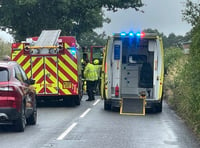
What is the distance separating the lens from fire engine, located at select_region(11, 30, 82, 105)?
68.0ft

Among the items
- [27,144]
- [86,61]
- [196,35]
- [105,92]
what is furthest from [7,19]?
[27,144]

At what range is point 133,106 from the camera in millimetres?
18812

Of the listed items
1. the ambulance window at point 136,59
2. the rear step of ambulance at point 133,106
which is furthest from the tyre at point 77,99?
the rear step of ambulance at point 133,106

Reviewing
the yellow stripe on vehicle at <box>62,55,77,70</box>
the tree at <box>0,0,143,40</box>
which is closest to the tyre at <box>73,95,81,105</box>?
the yellow stripe on vehicle at <box>62,55,77,70</box>

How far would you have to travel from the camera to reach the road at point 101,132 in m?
11.4

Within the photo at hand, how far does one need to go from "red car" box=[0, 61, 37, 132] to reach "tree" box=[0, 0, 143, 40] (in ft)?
82.5

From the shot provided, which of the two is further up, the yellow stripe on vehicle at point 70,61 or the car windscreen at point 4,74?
the yellow stripe on vehicle at point 70,61

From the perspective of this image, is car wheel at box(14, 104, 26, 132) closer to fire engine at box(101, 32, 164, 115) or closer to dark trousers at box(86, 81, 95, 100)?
fire engine at box(101, 32, 164, 115)

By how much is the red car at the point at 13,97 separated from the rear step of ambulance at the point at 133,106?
17.2 ft

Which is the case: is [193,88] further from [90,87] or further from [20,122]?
[90,87]

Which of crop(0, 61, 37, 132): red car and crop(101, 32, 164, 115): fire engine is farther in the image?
crop(101, 32, 164, 115): fire engine

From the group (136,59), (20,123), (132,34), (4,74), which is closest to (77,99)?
(136,59)

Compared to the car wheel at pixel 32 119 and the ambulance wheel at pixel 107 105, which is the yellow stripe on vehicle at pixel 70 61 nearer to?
the ambulance wheel at pixel 107 105

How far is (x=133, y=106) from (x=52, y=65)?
12.4ft
